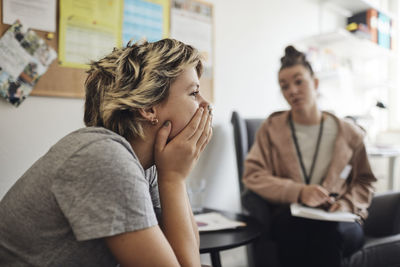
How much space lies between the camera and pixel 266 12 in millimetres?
2410

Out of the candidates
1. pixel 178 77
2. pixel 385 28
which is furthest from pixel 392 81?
pixel 178 77

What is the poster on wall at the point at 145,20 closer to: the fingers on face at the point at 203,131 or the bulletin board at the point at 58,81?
the bulletin board at the point at 58,81

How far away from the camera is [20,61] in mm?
1304

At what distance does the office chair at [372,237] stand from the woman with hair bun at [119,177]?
0.78 m

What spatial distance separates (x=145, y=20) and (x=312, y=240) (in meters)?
1.28

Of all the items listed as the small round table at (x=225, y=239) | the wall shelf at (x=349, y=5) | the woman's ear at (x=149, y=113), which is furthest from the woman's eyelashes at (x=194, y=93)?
the wall shelf at (x=349, y=5)

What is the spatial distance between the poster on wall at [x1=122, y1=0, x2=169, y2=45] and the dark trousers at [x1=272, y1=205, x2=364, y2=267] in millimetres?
1065

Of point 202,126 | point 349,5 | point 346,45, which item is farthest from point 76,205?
point 349,5

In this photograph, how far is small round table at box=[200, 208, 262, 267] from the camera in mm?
1163

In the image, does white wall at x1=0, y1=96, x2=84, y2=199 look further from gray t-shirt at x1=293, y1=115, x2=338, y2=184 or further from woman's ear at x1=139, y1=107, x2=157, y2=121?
gray t-shirt at x1=293, y1=115, x2=338, y2=184

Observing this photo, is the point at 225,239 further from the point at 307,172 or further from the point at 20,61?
the point at 20,61

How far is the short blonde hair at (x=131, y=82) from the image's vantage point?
31.5 inches

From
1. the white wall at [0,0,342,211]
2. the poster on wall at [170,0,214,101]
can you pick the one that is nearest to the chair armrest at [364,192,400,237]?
the white wall at [0,0,342,211]

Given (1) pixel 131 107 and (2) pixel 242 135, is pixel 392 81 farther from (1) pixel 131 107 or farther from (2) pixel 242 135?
(1) pixel 131 107
